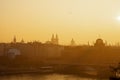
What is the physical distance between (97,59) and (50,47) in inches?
775

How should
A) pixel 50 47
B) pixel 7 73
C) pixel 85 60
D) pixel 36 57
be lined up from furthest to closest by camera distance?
pixel 50 47 < pixel 36 57 < pixel 85 60 < pixel 7 73

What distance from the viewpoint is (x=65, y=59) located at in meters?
85.5

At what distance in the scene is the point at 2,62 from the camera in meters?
74.0

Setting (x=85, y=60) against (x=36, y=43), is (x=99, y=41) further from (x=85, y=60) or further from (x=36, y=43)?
(x=36, y=43)

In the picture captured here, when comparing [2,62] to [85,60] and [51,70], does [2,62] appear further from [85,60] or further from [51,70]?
[85,60]

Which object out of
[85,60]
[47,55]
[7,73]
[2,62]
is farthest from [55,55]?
[7,73]

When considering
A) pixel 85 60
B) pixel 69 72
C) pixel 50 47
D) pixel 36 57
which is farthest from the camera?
pixel 50 47

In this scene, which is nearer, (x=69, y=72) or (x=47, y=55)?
(x=69, y=72)

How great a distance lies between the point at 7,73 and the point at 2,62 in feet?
49.7

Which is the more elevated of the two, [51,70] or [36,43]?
[36,43]

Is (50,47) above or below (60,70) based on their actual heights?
above

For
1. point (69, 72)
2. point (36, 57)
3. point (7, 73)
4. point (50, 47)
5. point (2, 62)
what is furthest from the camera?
point (50, 47)

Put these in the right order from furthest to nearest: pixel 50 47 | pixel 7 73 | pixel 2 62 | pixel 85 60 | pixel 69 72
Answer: pixel 50 47 → pixel 85 60 → pixel 2 62 → pixel 69 72 → pixel 7 73

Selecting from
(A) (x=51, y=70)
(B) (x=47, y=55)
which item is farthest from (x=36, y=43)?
(A) (x=51, y=70)
